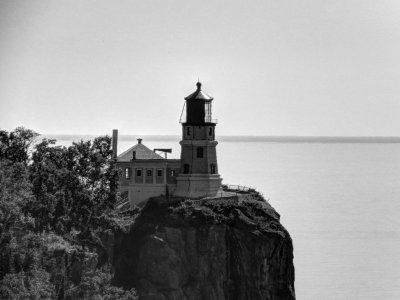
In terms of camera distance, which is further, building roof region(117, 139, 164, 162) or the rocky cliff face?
building roof region(117, 139, 164, 162)

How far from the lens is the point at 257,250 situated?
68.8 m

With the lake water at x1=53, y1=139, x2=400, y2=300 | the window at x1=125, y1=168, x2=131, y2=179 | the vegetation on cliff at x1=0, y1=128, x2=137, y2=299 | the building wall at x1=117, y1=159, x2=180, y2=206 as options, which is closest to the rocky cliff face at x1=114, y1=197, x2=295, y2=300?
the vegetation on cliff at x1=0, y1=128, x2=137, y2=299

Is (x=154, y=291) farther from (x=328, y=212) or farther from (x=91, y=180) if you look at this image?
(x=328, y=212)

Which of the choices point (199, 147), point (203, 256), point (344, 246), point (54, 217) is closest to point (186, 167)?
point (199, 147)

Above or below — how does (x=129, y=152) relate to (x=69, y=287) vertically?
above

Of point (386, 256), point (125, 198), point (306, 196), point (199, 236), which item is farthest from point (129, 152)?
point (306, 196)

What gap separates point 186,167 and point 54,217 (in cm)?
2473

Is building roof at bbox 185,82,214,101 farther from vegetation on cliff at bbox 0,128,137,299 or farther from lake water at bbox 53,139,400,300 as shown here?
lake water at bbox 53,139,400,300

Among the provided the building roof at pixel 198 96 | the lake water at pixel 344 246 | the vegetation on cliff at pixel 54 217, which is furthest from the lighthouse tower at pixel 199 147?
the lake water at pixel 344 246

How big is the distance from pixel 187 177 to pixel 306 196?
394 feet

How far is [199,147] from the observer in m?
77.8

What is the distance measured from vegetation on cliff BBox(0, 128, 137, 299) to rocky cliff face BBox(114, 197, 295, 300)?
4.11m

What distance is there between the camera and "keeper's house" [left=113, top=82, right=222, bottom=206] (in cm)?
7619

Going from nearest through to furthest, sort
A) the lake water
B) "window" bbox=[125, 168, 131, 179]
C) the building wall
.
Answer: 1. the building wall
2. "window" bbox=[125, 168, 131, 179]
3. the lake water
